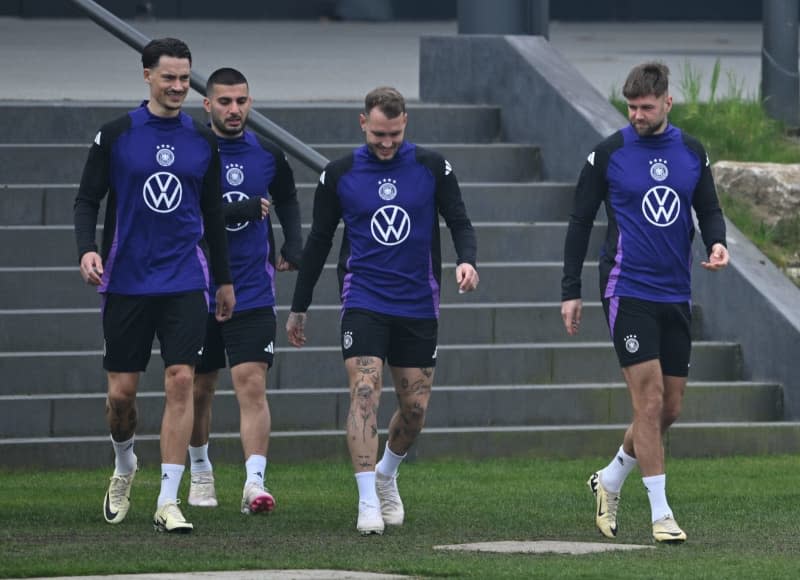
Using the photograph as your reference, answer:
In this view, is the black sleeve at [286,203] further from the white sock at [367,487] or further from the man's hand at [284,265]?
the white sock at [367,487]

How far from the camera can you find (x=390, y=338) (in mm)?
9117

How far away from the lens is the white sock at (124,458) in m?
9.13

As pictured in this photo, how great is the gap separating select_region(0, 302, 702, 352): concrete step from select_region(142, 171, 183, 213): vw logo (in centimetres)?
354

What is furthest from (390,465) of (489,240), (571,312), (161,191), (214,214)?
(489,240)

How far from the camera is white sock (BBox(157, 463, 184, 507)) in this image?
8.65 m

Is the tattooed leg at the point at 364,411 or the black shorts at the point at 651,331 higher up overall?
the black shorts at the point at 651,331

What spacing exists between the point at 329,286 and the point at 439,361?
3.31 ft

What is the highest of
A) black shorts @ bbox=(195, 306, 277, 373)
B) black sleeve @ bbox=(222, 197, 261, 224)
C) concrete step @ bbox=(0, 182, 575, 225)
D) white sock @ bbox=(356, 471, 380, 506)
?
concrete step @ bbox=(0, 182, 575, 225)

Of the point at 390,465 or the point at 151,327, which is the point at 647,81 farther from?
the point at 151,327

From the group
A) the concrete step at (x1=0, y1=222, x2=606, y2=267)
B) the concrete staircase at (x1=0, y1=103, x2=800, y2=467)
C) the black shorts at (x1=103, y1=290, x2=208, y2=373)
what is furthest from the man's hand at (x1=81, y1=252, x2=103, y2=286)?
the concrete step at (x1=0, y1=222, x2=606, y2=267)

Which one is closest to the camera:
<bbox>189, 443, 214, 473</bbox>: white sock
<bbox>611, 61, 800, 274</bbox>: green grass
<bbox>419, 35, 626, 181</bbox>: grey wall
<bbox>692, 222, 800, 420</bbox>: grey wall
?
<bbox>189, 443, 214, 473</bbox>: white sock

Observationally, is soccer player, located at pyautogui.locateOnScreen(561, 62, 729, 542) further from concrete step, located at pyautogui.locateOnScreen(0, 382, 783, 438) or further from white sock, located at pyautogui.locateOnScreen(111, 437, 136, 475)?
concrete step, located at pyautogui.locateOnScreen(0, 382, 783, 438)

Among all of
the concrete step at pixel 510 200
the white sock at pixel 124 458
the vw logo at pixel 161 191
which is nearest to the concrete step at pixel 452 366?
the concrete step at pixel 510 200

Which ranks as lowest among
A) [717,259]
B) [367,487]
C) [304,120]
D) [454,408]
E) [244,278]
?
[367,487]
